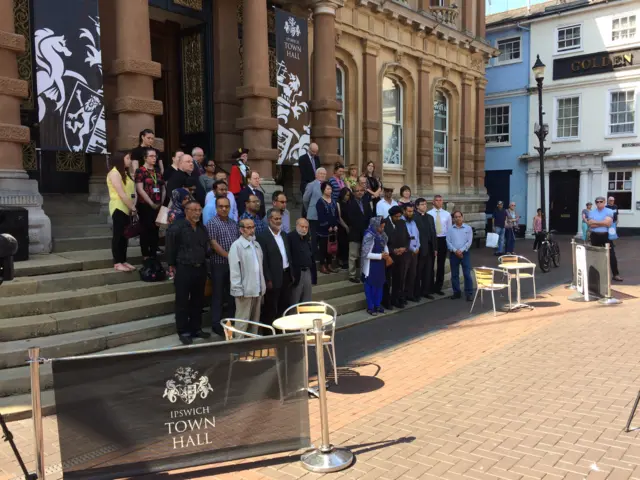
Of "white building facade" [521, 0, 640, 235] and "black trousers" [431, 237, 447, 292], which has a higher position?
"white building facade" [521, 0, 640, 235]

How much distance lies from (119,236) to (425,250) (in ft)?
18.9

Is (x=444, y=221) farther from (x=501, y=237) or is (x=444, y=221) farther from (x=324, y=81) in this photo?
(x=501, y=237)

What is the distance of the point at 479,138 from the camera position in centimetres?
2303

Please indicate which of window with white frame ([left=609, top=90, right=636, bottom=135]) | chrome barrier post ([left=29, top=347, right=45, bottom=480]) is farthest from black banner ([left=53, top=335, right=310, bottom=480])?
window with white frame ([left=609, top=90, right=636, bottom=135])

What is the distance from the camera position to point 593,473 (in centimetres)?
407

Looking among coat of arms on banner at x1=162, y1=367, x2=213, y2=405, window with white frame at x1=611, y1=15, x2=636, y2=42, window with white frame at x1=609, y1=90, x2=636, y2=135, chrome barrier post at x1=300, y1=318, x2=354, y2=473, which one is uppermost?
window with white frame at x1=611, y1=15, x2=636, y2=42

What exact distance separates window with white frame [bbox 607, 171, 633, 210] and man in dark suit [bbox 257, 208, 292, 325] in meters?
22.9

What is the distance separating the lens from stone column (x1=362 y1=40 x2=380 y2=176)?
16828 mm

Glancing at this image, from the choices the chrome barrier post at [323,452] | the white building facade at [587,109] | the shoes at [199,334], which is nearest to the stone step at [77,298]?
the shoes at [199,334]

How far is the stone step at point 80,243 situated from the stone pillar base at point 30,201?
18 centimetres

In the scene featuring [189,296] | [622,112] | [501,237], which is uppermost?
[622,112]

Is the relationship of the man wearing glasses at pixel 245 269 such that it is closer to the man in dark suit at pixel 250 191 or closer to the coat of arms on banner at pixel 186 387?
the man in dark suit at pixel 250 191

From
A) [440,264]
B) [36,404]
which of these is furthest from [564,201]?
[36,404]

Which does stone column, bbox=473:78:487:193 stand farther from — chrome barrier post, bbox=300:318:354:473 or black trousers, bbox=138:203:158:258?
chrome barrier post, bbox=300:318:354:473
